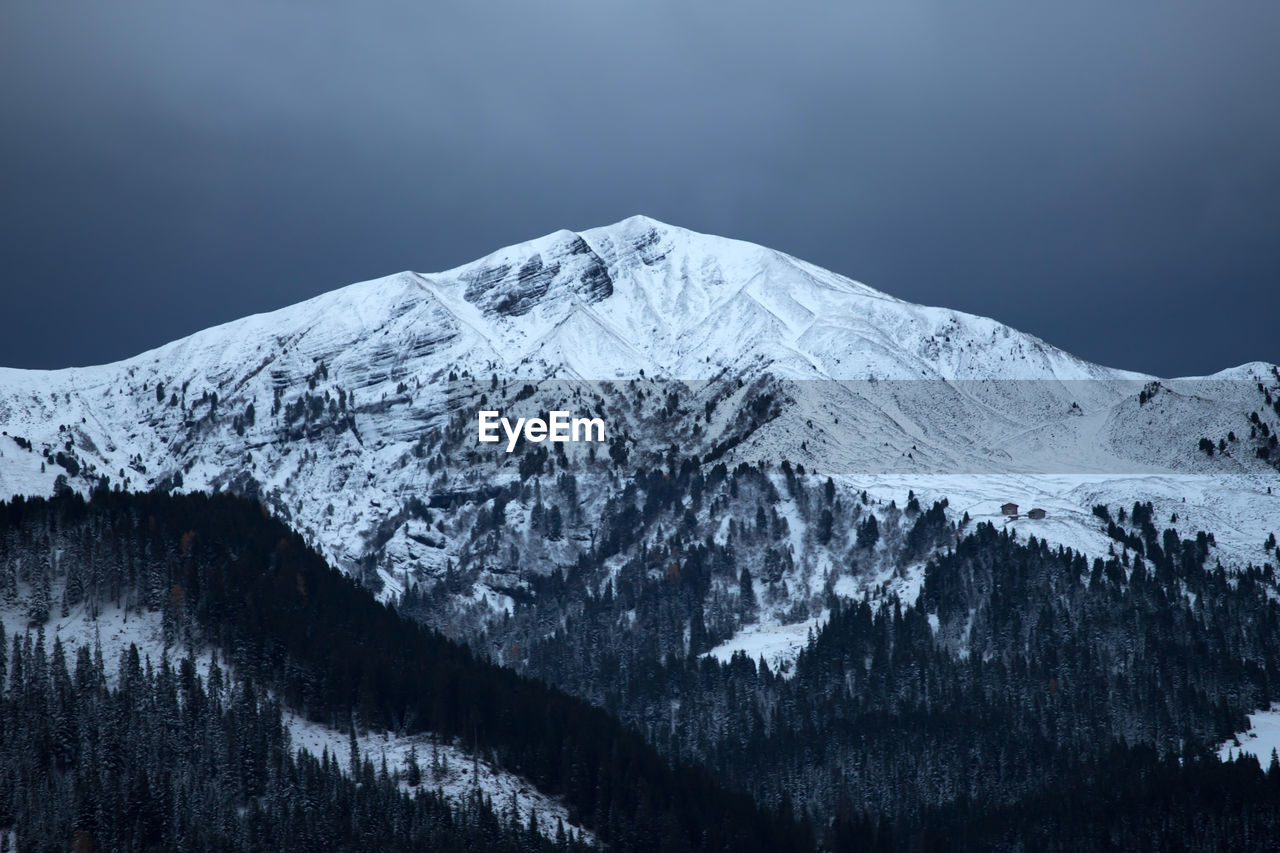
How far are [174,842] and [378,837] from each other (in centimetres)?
2528

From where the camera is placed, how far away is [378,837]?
653 ft

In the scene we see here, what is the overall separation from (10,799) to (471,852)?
193 ft

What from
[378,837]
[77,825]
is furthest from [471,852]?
[77,825]

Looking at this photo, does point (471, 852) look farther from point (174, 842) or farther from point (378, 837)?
point (174, 842)

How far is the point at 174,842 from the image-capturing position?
643 ft

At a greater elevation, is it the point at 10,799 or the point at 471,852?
the point at 10,799

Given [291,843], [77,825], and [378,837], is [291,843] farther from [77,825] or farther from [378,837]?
[77,825]

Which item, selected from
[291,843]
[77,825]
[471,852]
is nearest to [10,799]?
[77,825]

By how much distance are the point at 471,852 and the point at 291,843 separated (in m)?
22.7

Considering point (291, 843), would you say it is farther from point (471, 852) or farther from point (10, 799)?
point (10, 799)

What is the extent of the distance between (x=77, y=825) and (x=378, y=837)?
37.4m

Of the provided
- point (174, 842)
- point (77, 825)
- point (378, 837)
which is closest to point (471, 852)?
point (378, 837)

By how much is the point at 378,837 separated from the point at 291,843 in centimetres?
1083

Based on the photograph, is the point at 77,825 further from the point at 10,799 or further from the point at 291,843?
the point at 291,843
